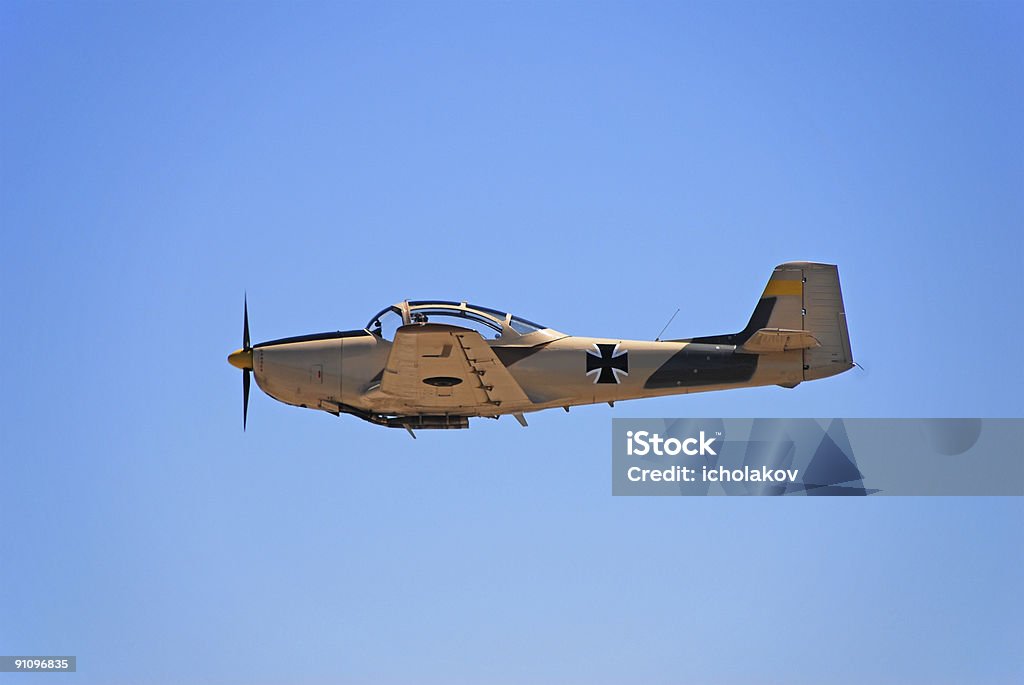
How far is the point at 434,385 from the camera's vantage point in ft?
84.8

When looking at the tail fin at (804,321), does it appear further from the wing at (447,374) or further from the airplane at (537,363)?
the wing at (447,374)

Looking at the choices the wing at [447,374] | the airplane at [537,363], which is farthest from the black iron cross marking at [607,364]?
the wing at [447,374]

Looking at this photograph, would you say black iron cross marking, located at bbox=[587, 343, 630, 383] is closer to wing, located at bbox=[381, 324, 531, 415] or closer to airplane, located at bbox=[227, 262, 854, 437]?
airplane, located at bbox=[227, 262, 854, 437]

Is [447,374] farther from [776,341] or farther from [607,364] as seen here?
[776,341]

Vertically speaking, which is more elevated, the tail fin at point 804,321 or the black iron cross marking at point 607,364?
the tail fin at point 804,321

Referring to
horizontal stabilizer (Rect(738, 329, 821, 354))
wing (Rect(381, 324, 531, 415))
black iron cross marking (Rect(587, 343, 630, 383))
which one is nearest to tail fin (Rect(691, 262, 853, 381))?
horizontal stabilizer (Rect(738, 329, 821, 354))

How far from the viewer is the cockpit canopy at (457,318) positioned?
2606cm

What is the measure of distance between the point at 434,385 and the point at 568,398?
7.53 ft

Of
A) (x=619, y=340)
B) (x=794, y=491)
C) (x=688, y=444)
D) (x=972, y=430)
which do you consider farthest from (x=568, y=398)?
(x=972, y=430)

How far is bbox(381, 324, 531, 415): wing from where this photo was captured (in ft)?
81.3

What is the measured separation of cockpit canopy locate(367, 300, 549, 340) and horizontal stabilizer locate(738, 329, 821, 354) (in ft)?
11.4

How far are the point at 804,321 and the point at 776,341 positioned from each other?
76cm

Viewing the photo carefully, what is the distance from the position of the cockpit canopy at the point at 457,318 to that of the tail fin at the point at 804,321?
300 cm

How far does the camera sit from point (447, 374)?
25609mm
